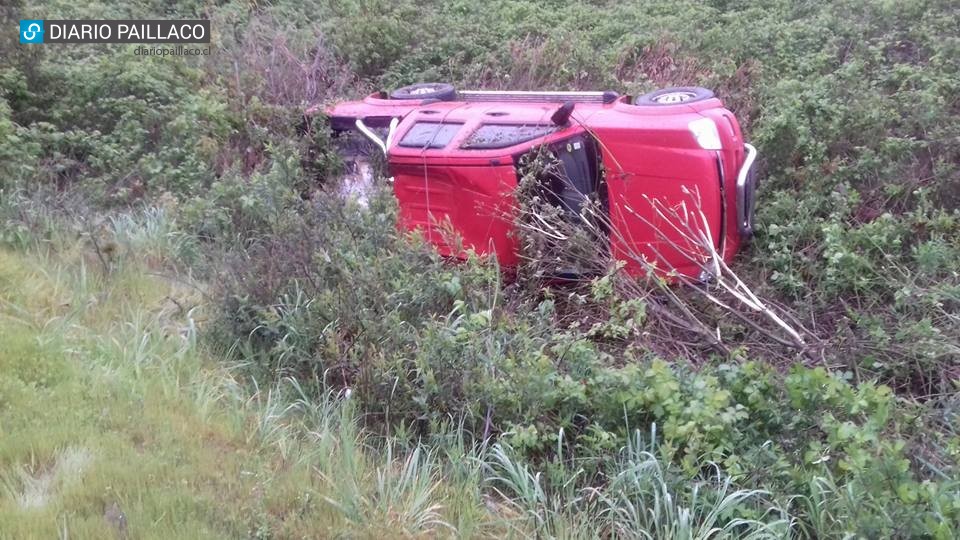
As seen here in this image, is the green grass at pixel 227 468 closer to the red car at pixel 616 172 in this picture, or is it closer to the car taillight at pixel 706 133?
the red car at pixel 616 172

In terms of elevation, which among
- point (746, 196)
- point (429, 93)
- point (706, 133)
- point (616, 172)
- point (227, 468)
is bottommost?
point (227, 468)

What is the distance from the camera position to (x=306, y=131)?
7797mm

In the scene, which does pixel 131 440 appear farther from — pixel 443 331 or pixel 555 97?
pixel 555 97

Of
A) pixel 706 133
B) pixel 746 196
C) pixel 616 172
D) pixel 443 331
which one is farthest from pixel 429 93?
pixel 443 331

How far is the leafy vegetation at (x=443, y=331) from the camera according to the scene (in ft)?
10.7

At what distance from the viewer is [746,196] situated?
6.23 m

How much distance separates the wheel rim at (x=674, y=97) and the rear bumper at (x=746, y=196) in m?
0.55

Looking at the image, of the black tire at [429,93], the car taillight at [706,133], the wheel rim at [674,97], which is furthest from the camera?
the black tire at [429,93]

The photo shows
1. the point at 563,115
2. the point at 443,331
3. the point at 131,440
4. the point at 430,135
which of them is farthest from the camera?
the point at 430,135

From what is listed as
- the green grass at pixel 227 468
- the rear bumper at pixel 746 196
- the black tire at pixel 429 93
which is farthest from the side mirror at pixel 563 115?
the green grass at pixel 227 468

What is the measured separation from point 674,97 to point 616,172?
28.7 inches

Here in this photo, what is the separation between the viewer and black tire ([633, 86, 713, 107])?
6.19m

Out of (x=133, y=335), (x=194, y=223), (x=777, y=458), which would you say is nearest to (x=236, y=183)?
(x=194, y=223)

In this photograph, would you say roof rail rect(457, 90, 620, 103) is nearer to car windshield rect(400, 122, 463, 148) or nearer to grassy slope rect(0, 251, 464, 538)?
car windshield rect(400, 122, 463, 148)
